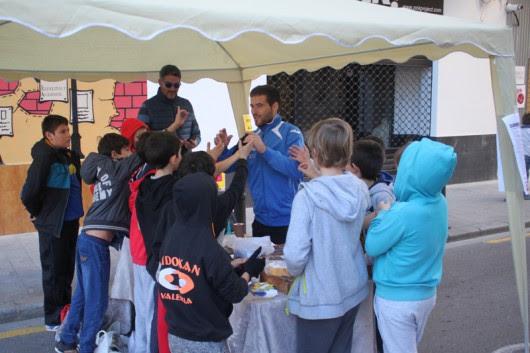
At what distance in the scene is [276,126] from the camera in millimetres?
4219

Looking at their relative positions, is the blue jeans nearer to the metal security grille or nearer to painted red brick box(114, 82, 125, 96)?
painted red brick box(114, 82, 125, 96)

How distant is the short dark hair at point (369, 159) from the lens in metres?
3.22

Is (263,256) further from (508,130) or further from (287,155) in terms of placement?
(508,130)

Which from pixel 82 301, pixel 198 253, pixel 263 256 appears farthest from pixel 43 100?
pixel 198 253

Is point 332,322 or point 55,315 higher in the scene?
point 332,322

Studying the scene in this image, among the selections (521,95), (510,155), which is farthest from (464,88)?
(510,155)

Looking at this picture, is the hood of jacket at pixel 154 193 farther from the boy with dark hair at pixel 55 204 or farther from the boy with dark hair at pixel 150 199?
the boy with dark hair at pixel 55 204

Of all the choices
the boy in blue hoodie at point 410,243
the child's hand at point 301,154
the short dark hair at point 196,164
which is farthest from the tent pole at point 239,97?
the boy in blue hoodie at point 410,243

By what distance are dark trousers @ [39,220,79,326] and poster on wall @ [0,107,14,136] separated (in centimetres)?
398

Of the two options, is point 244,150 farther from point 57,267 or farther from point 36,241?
point 36,241

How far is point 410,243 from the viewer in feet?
8.87

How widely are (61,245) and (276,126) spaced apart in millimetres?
1990

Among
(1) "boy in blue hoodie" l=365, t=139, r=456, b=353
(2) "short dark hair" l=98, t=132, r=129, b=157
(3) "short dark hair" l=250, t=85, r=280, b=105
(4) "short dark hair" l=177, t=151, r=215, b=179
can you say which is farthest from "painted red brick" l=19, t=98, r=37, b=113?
(1) "boy in blue hoodie" l=365, t=139, r=456, b=353

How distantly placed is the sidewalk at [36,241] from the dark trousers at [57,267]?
3.06ft
